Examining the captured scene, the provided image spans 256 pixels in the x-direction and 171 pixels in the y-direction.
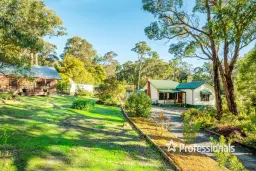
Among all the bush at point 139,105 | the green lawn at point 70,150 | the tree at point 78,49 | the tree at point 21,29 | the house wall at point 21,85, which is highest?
the tree at point 78,49

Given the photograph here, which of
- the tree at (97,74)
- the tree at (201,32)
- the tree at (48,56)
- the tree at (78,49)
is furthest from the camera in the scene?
the tree at (78,49)

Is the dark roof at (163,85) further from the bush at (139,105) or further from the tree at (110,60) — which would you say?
the tree at (110,60)

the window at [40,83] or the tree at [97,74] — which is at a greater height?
the tree at [97,74]

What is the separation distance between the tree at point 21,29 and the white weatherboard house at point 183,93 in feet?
60.8

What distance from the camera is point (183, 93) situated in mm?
27422

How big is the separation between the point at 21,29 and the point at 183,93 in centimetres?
2374

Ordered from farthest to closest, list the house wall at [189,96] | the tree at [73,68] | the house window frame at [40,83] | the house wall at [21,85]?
the tree at [73,68], the house wall at [189,96], the house window frame at [40,83], the house wall at [21,85]

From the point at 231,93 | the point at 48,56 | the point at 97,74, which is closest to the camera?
the point at 231,93

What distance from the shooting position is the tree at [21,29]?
858 centimetres

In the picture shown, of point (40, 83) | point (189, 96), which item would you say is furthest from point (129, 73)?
point (40, 83)

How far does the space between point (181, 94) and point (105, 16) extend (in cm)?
1789

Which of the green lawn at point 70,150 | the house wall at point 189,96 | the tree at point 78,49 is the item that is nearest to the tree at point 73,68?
the tree at point 78,49

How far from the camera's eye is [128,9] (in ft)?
47.8

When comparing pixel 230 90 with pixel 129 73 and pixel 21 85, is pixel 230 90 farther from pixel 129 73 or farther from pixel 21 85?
pixel 129 73
